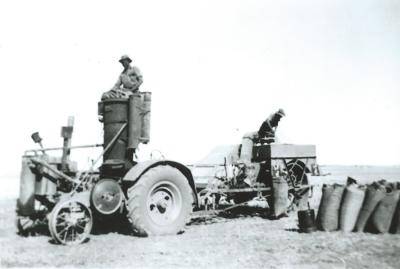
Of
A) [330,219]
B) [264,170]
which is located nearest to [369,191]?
[330,219]

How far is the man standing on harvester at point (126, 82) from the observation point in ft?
26.8

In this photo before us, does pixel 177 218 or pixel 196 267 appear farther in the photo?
pixel 177 218

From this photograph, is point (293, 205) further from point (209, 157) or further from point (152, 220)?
point (152, 220)

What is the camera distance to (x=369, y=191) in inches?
323

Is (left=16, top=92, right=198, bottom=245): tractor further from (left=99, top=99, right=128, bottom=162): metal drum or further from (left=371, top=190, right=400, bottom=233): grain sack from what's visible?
(left=371, top=190, right=400, bottom=233): grain sack

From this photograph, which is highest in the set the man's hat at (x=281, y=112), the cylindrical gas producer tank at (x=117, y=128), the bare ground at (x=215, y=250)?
the man's hat at (x=281, y=112)

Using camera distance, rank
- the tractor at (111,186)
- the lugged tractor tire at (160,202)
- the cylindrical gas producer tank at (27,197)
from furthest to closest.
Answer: the lugged tractor tire at (160,202) < the cylindrical gas producer tank at (27,197) < the tractor at (111,186)

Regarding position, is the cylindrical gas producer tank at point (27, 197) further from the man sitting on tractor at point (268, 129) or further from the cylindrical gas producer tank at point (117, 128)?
the man sitting on tractor at point (268, 129)

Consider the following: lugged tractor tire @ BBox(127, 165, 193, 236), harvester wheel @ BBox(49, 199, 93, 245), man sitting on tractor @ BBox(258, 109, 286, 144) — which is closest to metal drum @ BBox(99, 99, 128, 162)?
lugged tractor tire @ BBox(127, 165, 193, 236)

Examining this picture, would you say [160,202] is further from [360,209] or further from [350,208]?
[360,209]

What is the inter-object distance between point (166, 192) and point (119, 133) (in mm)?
1335

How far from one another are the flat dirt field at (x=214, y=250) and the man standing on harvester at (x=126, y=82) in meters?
2.51

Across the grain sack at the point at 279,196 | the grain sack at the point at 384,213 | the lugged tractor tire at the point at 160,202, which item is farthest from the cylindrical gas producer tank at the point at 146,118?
the grain sack at the point at 384,213

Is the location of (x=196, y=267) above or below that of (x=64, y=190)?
below
